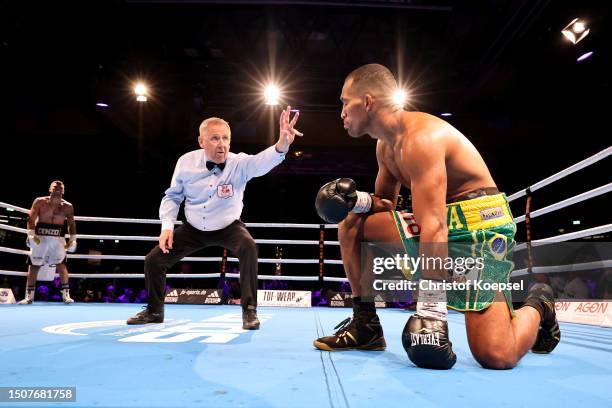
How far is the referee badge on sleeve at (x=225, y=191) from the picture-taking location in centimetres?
283

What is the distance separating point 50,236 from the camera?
5250mm

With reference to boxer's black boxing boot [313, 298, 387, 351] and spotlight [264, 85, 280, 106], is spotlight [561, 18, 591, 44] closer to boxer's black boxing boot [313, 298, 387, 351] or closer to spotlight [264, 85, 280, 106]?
spotlight [264, 85, 280, 106]

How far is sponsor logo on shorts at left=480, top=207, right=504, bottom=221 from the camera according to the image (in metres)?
1.63

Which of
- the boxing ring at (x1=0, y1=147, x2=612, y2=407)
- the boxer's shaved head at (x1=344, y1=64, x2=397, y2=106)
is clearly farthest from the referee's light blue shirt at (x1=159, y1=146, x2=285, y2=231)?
the boxer's shaved head at (x1=344, y1=64, x2=397, y2=106)

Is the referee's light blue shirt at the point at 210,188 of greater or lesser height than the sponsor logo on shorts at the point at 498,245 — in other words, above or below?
above

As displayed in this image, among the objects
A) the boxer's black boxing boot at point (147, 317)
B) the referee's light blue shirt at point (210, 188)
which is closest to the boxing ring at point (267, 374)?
the boxer's black boxing boot at point (147, 317)

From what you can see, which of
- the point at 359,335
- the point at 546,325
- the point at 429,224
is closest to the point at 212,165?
the point at 359,335

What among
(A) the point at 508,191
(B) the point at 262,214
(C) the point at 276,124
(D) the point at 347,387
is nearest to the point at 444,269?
(D) the point at 347,387

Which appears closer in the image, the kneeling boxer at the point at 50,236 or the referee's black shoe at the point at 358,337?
the referee's black shoe at the point at 358,337

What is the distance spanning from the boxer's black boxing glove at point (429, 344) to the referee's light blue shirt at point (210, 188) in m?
1.62

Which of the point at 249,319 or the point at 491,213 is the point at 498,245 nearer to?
the point at 491,213

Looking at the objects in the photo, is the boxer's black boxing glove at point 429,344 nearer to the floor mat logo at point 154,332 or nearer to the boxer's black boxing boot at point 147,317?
the floor mat logo at point 154,332

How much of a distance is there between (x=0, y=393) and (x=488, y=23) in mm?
6733

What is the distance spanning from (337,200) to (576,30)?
5.35m
